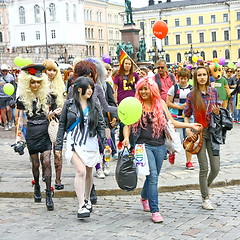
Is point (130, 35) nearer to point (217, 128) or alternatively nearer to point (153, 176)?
point (217, 128)

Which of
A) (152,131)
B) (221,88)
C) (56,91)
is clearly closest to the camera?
(152,131)

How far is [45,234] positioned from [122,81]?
4.04 metres

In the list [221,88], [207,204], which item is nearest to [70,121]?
[207,204]

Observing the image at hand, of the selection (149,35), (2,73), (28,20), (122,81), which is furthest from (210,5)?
(122,81)

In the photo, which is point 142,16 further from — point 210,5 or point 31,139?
point 31,139

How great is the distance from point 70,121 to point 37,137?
0.83m

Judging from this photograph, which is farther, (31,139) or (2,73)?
(2,73)

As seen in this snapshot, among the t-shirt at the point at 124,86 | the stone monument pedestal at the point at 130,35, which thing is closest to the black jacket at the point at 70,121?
the t-shirt at the point at 124,86

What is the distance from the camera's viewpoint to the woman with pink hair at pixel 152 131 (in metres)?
5.86

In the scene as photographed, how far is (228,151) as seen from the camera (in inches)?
401

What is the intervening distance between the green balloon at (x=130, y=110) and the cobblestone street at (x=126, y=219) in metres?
1.16

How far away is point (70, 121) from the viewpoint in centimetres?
600

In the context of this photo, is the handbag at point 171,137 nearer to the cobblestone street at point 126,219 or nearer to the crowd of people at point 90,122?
the crowd of people at point 90,122

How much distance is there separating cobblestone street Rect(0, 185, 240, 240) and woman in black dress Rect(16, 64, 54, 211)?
47 cm
